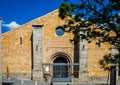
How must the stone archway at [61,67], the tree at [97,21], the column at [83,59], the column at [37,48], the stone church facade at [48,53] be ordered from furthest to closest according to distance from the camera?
the stone archway at [61,67]
the stone church facade at [48,53]
the column at [37,48]
the column at [83,59]
the tree at [97,21]

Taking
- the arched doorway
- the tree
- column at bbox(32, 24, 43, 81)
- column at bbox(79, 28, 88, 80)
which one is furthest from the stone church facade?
the tree

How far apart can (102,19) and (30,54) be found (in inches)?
1047

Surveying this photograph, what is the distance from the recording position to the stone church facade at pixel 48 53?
130 feet

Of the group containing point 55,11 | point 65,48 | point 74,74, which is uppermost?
point 55,11

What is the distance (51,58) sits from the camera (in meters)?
40.0

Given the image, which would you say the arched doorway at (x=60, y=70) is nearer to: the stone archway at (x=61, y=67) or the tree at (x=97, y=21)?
the stone archway at (x=61, y=67)

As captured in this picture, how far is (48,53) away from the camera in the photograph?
131ft

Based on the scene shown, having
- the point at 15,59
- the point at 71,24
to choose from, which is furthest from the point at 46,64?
the point at 71,24

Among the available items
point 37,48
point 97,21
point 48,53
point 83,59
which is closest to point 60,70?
point 48,53

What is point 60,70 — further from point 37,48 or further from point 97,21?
point 97,21

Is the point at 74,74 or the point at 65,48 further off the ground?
the point at 65,48

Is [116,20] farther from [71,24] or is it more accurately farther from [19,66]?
[19,66]

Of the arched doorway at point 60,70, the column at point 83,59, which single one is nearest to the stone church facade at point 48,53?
the arched doorway at point 60,70

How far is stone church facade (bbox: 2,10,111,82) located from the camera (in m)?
39.8
